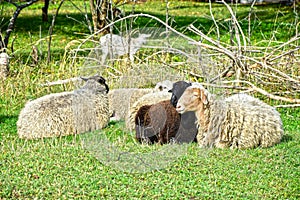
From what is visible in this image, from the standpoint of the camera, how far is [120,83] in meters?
8.56

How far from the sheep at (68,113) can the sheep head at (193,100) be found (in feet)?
4.32

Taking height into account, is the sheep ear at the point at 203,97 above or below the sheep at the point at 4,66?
above

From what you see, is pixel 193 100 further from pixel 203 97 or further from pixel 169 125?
pixel 169 125

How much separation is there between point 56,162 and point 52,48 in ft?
32.7

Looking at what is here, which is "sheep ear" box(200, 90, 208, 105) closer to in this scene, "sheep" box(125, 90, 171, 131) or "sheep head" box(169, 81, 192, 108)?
"sheep head" box(169, 81, 192, 108)

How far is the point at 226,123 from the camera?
656 centimetres

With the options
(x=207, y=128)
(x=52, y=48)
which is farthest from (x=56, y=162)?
(x=52, y=48)

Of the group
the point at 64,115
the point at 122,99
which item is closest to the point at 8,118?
the point at 64,115

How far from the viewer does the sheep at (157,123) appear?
667 centimetres

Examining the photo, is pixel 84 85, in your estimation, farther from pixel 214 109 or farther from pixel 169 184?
pixel 169 184

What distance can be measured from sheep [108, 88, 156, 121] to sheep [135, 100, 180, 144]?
32.7 inches

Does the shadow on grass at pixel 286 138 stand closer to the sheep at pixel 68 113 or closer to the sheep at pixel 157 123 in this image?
the sheep at pixel 157 123

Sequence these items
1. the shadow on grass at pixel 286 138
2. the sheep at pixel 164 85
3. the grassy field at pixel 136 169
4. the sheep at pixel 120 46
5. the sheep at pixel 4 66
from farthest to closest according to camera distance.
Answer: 1. the sheep at pixel 4 66
2. the sheep at pixel 120 46
3. the sheep at pixel 164 85
4. the shadow on grass at pixel 286 138
5. the grassy field at pixel 136 169

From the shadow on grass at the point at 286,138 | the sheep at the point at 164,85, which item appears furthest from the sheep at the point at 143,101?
the shadow on grass at the point at 286,138
